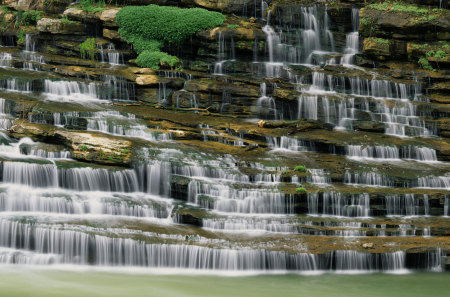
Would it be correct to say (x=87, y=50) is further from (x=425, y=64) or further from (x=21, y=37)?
(x=425, y=64)

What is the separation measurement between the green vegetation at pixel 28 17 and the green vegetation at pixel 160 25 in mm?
4520

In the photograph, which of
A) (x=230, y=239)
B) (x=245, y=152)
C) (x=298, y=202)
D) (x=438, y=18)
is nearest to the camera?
(x=230, y=239)

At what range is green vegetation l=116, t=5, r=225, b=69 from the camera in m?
29.4

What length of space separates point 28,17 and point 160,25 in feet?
23.5

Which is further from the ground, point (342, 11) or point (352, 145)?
point (342, 11)

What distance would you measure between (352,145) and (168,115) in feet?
24.8

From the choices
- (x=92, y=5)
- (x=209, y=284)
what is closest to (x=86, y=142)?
(x=209, y=284)

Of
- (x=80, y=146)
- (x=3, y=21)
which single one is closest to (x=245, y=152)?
(x=80, y=146)

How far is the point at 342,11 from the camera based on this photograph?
31.2 m

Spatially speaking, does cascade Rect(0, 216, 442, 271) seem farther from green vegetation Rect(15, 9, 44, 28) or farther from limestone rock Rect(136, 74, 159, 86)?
green vegetation Rect(15, 9, 44, 28)

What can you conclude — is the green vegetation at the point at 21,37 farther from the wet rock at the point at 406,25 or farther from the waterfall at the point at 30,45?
the wet rock at the point at 406,25

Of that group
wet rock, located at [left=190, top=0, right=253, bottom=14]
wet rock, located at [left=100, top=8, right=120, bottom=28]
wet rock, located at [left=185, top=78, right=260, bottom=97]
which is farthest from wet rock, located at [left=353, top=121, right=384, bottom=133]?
wet rock, located at [left=100, top=8, right=120, bottom=28]

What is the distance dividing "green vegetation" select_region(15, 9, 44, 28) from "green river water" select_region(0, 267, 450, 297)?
20334 millimetres

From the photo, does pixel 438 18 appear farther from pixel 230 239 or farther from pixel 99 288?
pixel 99 288
